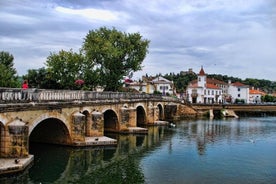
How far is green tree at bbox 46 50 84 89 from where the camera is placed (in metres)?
53.9

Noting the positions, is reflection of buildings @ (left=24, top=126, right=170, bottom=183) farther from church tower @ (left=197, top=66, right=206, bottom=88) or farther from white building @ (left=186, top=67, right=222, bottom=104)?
church tower @ (left=197, top=66, right=206, bottom=88)

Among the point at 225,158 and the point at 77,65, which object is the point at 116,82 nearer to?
the point at 77,65

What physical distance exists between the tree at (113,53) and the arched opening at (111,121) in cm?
1580

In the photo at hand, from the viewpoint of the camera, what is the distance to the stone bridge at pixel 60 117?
71.7ft

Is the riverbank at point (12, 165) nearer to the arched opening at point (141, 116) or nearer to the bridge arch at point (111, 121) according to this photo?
the bridge arch at point (111, 121)

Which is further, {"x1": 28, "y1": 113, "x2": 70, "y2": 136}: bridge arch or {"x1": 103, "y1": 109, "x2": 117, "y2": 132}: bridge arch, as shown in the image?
{"x1": 103, "y1": 109, "x2": 117, "y2": 132}: bridge arch

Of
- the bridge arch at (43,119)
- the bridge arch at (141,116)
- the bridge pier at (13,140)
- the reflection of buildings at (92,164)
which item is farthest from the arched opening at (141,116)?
the bridge pier at (13,140)

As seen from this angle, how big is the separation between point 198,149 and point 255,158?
5887mm

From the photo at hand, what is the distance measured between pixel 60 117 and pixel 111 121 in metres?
15.1

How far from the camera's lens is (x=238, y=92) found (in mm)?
116625

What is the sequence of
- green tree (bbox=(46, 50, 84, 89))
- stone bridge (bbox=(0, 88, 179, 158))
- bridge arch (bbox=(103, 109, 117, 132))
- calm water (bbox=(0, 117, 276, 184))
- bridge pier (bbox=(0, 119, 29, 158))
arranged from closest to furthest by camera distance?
bridge pier (bbox=(0, 119, 29, 158)), stone bridge (bbox=(0, 88, 179, 158)), calm water (bbox=(0, 117, 276, 184)), bridge arch (bbox=(103, 109, 117, 132)), green tree (bbox=(46, 50, 84, 89))

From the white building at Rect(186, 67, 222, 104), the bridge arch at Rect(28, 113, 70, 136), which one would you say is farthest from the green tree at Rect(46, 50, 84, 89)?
the white building at Rect(186, 67, 222, 104)

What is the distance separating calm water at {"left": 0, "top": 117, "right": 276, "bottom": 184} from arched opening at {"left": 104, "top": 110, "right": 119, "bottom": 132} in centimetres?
330

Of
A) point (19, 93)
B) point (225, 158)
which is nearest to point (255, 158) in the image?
point (225, 158)
